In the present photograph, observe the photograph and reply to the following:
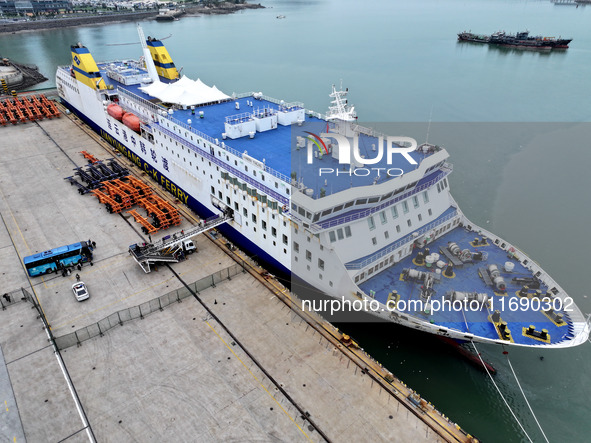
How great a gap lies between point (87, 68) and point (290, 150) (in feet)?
118

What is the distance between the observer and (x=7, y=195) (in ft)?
123

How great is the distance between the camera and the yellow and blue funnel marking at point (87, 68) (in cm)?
4819

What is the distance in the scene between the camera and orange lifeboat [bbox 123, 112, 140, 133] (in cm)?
4072

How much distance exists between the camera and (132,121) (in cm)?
4100

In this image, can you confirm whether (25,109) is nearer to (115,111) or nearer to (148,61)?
(115,111)

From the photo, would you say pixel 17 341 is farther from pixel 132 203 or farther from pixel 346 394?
pixel 346 394

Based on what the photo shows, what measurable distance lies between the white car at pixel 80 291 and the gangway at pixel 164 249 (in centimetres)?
382

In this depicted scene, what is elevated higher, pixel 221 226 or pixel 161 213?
pixel 161 213

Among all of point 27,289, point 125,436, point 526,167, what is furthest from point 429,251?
point 526,167

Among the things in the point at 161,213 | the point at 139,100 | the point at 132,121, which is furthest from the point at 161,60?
the point at 161,213

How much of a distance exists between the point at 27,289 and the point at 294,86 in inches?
2568

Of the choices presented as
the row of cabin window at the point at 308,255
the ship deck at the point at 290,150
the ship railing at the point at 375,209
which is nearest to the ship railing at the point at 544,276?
the ship railing at the point at 375,209

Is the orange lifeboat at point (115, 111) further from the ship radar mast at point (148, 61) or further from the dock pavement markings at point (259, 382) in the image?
the dock pavement markings at point (259, 382)

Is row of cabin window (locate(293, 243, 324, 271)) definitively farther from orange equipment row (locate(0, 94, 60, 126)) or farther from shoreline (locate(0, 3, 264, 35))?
shoreline (locate(0, 3, 264, 35))
